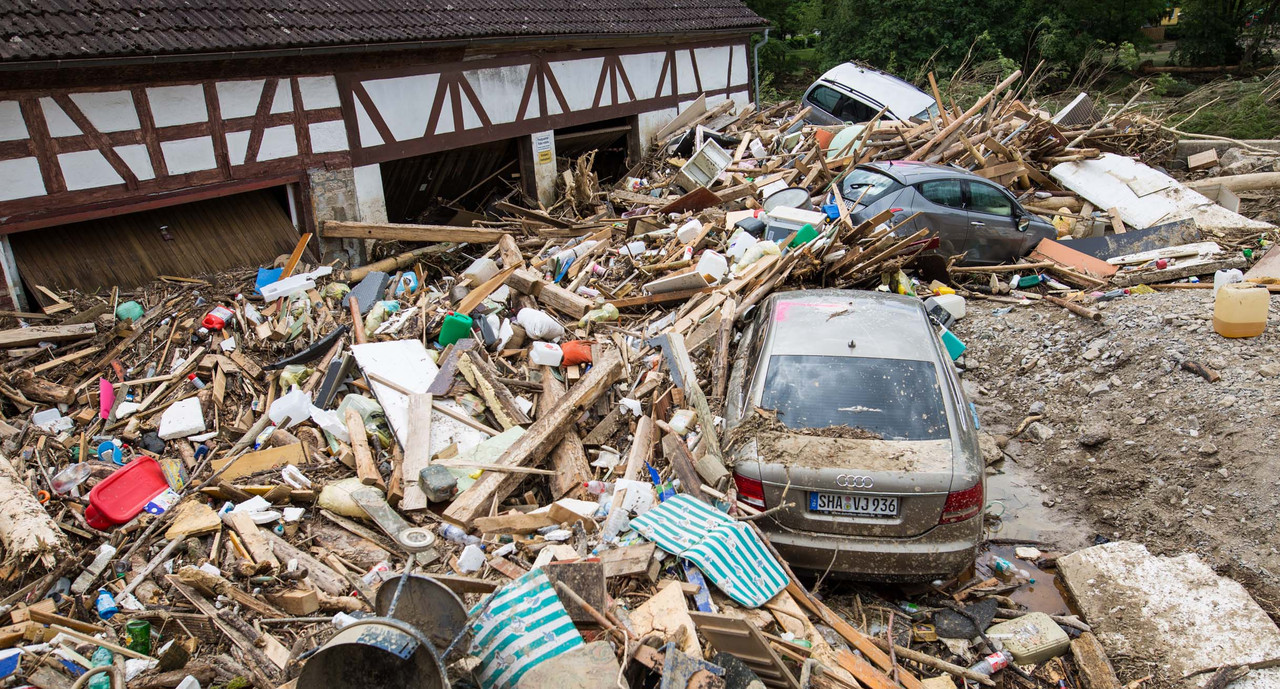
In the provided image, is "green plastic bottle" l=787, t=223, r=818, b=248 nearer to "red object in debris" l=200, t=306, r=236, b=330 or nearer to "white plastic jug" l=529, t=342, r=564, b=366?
"white plastic jug" l=529, t=342, r=564, b=366

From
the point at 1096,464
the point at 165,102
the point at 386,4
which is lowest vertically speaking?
the point at 1096,464

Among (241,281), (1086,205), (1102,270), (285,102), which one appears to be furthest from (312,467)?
(1086,205)

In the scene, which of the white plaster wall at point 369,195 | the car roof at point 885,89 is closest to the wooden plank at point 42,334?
the white plaster wall at point 369,195

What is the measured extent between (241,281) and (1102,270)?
12.4 metres

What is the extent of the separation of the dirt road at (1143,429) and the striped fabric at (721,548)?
3.27m

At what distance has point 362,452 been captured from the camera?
21.0 feet

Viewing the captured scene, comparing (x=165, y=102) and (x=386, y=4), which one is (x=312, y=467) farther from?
(x=386, y=4)

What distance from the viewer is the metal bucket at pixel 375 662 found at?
130 inches

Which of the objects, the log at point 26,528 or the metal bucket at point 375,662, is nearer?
the metal bucket at point 375,662

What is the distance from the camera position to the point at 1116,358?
9109 millimetres

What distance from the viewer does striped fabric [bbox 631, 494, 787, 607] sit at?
15.7ft

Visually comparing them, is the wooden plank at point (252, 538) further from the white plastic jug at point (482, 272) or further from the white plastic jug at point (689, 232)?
the white plastic jug at point (689, 232)

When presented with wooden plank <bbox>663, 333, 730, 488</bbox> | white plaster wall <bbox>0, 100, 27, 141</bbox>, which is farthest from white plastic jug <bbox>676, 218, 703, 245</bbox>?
white plaster wall <bbox>0, 100, 27, 141</bbox>

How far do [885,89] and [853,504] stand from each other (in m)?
14.9
